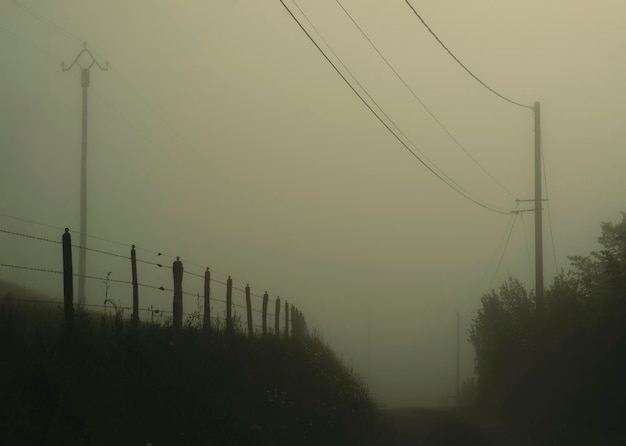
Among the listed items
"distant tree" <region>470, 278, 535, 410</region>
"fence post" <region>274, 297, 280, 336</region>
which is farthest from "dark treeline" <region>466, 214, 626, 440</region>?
"fence post" <region>274, 297, 280, 336</region>

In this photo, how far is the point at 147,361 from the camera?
39.4 ft

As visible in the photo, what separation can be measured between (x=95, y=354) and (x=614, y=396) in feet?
54.2

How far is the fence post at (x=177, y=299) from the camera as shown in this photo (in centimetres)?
1579

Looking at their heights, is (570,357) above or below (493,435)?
above

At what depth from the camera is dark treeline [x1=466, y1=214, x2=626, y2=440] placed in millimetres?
24594

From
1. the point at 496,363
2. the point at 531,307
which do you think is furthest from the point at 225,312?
the point at 531,307

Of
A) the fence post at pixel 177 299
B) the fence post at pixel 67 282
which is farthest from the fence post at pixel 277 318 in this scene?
the fence post at pixel 67 282

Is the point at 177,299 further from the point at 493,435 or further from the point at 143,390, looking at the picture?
the point at 493,435

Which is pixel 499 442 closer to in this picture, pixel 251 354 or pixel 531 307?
pixel 251 354

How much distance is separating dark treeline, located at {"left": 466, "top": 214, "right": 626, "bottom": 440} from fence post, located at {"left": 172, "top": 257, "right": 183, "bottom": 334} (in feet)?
39.6

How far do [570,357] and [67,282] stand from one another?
1981cm

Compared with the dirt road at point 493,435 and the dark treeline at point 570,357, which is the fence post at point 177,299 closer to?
the dirt road at point 493,435

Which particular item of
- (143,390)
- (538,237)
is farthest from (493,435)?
(538,237)

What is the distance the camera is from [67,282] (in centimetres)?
1259
